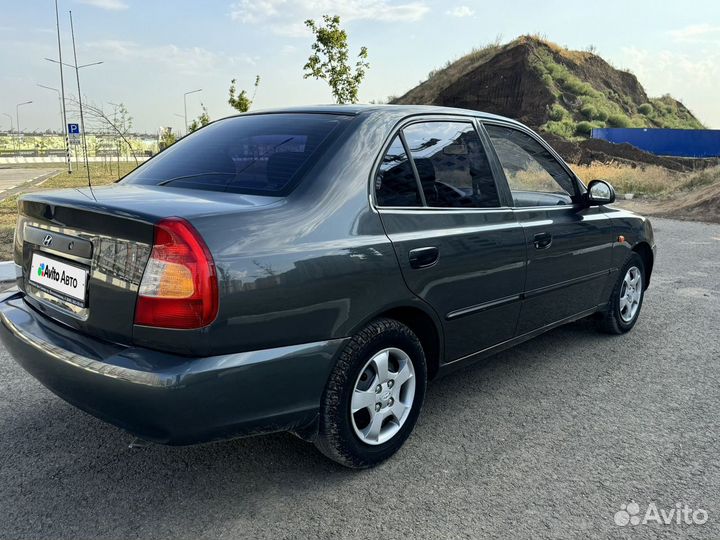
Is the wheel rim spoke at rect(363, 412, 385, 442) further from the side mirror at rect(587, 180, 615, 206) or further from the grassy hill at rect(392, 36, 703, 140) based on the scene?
the grassy hill at rect(392, 36, 703, 140)

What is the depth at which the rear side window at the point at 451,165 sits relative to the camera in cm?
309

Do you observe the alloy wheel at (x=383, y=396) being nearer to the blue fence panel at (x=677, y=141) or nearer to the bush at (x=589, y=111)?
the blue fence panel at (x=677, y=141)

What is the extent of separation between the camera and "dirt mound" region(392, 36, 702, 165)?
1635 inches

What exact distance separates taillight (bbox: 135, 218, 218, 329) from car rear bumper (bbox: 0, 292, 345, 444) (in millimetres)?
149

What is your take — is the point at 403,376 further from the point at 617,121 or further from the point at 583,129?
the point at 617,121

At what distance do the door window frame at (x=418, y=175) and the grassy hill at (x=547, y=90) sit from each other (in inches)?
1432

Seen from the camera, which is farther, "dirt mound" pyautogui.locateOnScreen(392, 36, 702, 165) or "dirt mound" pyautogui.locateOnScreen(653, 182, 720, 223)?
"dirt mound" pyautogui.locateOnScreen(392, 36, 702, 165)

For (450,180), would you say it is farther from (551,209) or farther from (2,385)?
(2,385)

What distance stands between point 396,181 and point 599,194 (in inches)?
75.4

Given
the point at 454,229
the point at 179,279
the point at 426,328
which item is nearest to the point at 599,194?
the point at 454,229

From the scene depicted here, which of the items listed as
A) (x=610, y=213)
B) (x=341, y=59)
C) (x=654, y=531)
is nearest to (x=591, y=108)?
(x=341, y=59)

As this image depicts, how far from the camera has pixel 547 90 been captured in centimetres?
4231

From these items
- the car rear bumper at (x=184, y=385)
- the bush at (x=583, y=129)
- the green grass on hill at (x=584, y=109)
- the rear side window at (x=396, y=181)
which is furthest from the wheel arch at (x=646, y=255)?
the bush at (x=583, y=129)

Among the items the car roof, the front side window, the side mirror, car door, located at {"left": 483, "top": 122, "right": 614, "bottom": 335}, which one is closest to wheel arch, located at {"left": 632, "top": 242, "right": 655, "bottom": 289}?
car door, located at {"left": 483, "top": 122, "right": 614, "bottom": 335}
